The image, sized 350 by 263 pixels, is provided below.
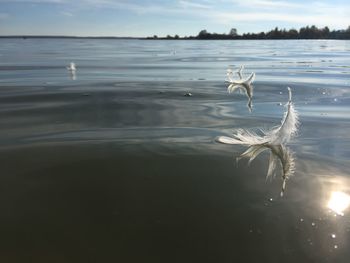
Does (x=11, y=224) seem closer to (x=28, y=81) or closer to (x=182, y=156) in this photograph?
(x=182, y=156)

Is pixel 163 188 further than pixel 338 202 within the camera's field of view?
Yes

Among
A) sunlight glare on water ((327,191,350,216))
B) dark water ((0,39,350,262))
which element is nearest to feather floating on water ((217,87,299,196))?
dark water ((0,39,350,262))

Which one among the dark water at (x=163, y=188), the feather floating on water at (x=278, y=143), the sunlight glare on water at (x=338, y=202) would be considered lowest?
the dark water at (x=163, y=188)

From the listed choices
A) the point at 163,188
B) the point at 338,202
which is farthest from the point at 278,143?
the point at 163,188

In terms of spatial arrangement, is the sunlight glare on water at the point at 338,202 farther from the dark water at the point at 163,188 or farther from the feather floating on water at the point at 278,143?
the feather floating on water at the point at 278,143

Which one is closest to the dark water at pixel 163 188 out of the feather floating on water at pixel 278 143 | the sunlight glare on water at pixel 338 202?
the sunlight glare on water at pixel 338 202

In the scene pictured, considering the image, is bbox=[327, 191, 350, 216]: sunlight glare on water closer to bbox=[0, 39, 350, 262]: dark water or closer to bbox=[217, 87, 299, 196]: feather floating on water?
bbox=[0, 39, 350, 262]: dark water

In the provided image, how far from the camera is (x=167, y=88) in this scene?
11.5 meters

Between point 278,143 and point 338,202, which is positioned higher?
point 278,143

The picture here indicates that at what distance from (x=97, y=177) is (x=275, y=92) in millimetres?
7452

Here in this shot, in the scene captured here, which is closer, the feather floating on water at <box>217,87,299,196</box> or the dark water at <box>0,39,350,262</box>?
the dark water at <box>0,39,350,262</box>

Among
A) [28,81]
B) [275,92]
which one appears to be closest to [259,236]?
[275,92]

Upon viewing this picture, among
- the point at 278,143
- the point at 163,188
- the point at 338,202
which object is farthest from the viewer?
the point at 163,188

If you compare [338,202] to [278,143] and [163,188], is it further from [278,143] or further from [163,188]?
[163,188]
